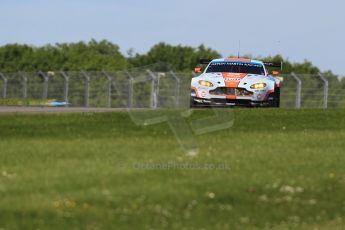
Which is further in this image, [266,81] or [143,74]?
[143,74]

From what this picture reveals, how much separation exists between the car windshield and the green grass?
335 inches

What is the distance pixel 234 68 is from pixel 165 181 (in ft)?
48.7

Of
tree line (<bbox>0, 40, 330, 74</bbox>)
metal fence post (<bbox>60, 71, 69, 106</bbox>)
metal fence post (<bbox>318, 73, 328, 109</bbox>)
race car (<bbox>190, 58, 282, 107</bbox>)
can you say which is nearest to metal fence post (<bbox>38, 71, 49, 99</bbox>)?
metal fence post (<bbox>60, 71, 69, 106</bbox>)

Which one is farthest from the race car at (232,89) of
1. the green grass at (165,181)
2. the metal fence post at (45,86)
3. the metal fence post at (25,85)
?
the metal fence post at (25,85)

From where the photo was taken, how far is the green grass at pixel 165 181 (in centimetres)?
1055

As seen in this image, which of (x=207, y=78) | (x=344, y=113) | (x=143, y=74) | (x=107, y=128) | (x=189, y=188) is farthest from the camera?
(x=143, y=74)

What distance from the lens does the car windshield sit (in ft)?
88.2

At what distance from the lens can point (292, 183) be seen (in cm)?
1236

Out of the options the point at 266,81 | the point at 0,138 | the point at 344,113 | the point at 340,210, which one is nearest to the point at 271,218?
the point at 340,210

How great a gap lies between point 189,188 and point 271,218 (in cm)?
139

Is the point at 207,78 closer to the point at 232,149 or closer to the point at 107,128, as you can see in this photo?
the point at 107,128

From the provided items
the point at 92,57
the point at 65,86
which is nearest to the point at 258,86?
the point at 65,86

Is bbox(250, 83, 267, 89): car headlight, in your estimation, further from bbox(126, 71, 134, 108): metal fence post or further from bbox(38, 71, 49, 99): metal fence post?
bbox(38, 71, 49, 99): metal fence post

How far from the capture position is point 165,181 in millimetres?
12367
